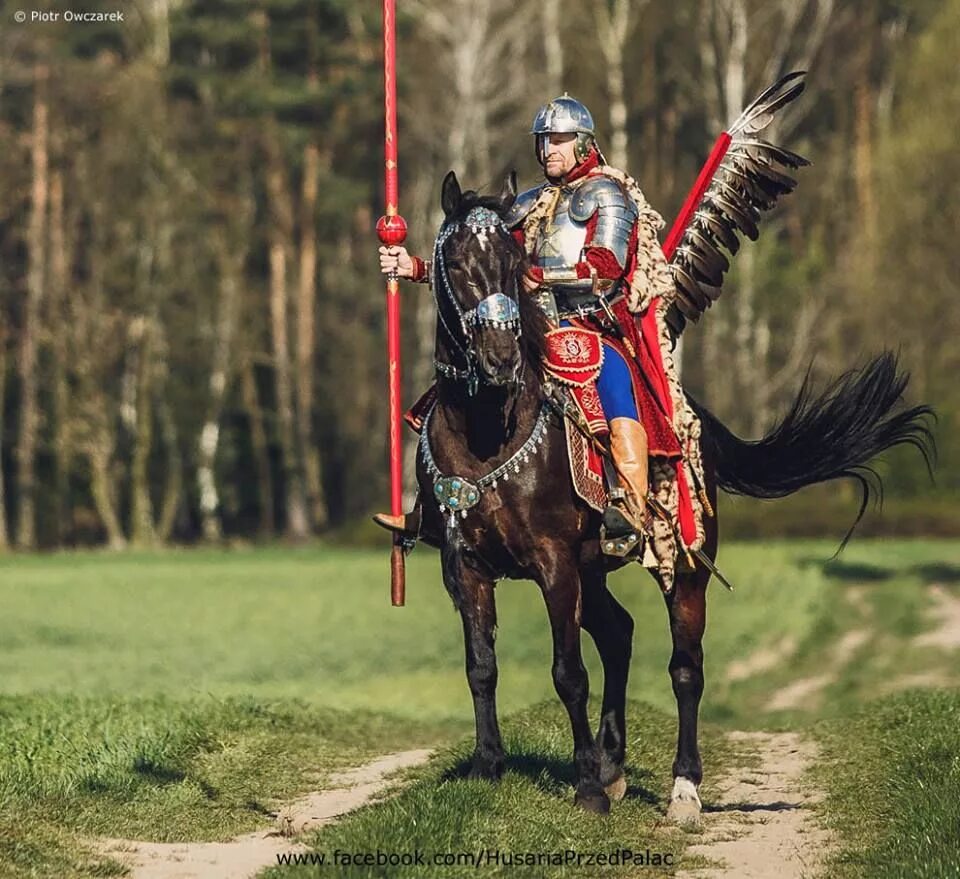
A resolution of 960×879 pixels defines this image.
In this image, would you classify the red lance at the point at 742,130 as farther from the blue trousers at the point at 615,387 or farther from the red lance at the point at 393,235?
the red lance at the point at 393,235

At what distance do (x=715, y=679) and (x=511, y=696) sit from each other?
3.77 m

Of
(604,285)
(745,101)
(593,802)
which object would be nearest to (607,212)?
(604,285)

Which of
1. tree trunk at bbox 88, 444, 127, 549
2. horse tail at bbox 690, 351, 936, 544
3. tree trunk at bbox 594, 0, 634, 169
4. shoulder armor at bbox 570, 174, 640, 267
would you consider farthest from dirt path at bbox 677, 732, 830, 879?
tree trunk at bbox 88, 444, 127, 549

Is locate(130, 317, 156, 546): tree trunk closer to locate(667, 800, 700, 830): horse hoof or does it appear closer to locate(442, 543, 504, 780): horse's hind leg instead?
locate(442, 543, 504, 780): horse's hind leg

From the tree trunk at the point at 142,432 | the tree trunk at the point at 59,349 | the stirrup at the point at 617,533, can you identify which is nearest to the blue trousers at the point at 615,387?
the stirrup at the point at 617,533

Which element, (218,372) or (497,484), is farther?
(218,372)

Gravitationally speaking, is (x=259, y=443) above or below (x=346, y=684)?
above

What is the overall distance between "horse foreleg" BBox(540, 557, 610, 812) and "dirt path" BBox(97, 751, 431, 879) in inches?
45.6

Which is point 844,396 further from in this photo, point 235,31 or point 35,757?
point 235,31

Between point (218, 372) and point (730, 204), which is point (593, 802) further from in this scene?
point (218, 372)

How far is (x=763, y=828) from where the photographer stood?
394 inches

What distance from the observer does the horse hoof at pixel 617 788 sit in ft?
35.6

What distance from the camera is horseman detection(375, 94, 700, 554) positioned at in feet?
33.2

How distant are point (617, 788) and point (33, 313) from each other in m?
42.2
